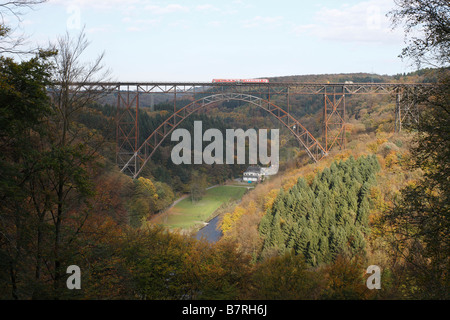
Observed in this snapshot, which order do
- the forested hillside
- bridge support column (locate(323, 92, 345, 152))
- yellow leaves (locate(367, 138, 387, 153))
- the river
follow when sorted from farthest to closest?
yellow leaves (locate(367, 138, 387, 153))
bridge support column (locate(323, 92, 345, 152))
the river
the forested hillside

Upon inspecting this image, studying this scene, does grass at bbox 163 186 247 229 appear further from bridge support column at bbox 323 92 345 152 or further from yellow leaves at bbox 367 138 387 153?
yellow leaves at bbox 367 138 387 153

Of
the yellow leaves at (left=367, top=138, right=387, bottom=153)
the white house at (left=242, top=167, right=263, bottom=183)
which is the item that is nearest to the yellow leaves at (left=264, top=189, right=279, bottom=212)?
the yellow leaves at (left=367, top=138, right=387, bottom=153)

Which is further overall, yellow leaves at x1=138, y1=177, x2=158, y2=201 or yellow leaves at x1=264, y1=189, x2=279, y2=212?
yellow leaves at x1=138, y1=177, x2=158, y2=201

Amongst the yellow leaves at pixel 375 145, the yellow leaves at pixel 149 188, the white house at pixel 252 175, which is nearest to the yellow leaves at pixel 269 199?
the yellow leaves at pixel 375 145

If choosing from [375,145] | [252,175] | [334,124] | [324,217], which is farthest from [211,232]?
[252,175]

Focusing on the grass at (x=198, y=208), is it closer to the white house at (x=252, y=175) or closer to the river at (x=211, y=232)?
the river at (x=211, y=232)

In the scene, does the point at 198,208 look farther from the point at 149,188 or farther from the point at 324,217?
the point at 324,217

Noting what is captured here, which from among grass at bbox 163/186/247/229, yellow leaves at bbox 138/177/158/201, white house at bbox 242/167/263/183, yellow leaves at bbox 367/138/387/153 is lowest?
grass at bbox 163/186/247/229

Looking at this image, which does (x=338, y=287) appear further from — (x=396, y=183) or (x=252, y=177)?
(x=252, y=177)

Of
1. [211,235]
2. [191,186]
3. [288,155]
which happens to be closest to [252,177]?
[288,155]
